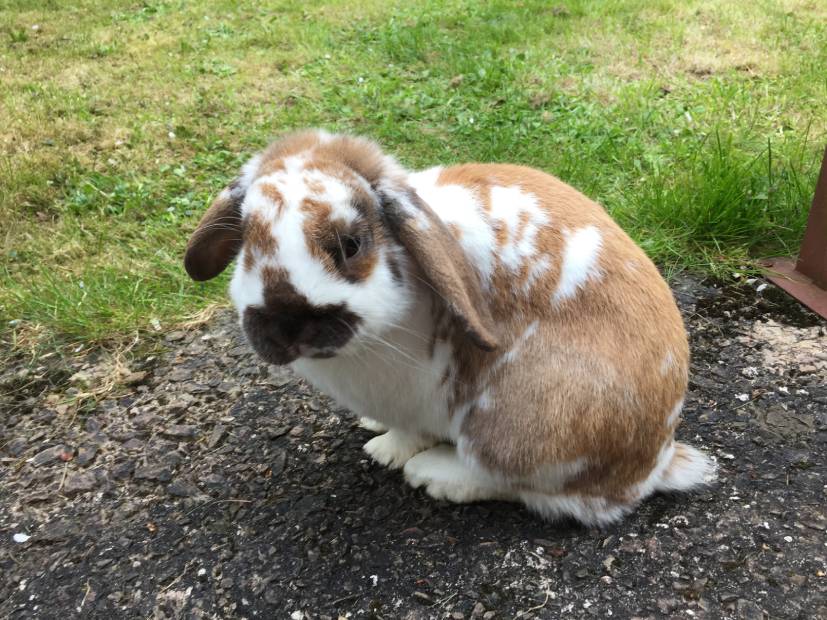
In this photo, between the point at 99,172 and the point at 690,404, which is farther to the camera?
the point at 99,172

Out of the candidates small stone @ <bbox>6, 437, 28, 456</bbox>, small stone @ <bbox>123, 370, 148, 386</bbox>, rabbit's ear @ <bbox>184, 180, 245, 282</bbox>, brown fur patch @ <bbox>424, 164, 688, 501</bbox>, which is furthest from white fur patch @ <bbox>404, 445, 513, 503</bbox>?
small stone @ <bbox>6, 437, 28, 456</bbox>

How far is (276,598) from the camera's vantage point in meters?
2.25

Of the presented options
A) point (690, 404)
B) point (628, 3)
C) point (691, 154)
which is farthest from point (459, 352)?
point (628, 3)

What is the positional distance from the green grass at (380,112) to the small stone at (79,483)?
849 millimetres

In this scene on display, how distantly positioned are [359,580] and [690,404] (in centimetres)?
145

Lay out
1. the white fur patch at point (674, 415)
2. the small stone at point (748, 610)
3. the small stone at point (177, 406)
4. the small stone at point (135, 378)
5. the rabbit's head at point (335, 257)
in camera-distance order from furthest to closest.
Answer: the small stone at point (135, 378) → the small stone at point (177, 406) → the white fur patch at point (674, 415) → the small stone at point (748, 610) → the rabbit's head at point (335, 257)

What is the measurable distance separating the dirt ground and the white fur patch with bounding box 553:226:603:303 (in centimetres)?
78

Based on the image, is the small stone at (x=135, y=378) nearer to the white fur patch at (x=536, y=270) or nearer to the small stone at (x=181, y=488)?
the small stone at (x=181, y=488)

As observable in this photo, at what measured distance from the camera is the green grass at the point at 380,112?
149 inches

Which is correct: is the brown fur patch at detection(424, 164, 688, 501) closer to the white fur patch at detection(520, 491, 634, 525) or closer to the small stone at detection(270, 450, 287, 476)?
the white fur patch at detection(520, 491, 634, 525)

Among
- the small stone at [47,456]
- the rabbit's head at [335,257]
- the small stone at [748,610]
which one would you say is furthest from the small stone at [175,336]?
the small stone at [748,610]

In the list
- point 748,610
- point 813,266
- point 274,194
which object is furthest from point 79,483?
point 813,266

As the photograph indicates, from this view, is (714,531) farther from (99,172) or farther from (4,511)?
(99,172)

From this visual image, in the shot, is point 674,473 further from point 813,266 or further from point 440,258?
point 813,266
